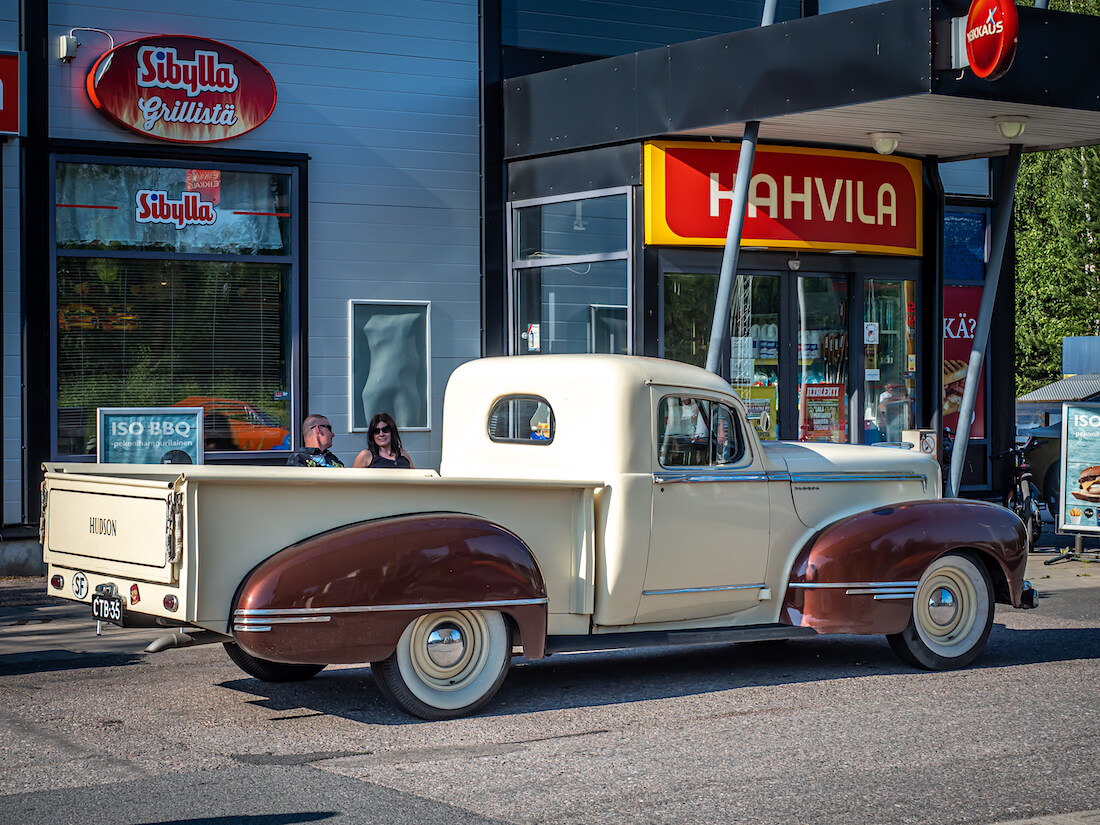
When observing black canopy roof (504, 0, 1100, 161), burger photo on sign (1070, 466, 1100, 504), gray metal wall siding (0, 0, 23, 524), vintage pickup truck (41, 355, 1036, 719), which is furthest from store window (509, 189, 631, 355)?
vintage pickup truck (41, 355, 1036, 719)

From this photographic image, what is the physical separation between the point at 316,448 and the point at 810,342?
20.3 feet

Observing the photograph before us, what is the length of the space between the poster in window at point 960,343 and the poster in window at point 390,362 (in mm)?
6711

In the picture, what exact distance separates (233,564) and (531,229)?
8786 mm

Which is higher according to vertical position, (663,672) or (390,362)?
(390,362)

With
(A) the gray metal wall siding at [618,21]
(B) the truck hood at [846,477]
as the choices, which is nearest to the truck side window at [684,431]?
(B) the truck hood at [846,477]

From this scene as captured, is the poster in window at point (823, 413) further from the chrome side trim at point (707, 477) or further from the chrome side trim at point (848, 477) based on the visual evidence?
the chrome side trim at point (707, 477)

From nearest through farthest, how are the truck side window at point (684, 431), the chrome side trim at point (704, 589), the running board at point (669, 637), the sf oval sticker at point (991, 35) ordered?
the running board at point (669, 637), the chrome side trim at point (704, 589), the truck side window at point (684, 431), the sf oval sticker at point (991, 35)

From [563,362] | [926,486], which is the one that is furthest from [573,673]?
[926,486]

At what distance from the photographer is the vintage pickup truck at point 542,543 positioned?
21.5 feet

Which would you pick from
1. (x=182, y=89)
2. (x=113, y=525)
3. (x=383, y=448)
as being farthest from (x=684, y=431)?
(x=182, y=89)

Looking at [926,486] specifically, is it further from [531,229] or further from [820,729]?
[531,229]

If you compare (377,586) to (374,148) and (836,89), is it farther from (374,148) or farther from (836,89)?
(374,148)

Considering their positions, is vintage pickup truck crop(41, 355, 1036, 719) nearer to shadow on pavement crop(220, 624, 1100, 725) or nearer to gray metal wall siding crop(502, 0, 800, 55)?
shadow on pavement crop(220, 624, 1100, 725)

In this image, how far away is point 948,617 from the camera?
8508mm
